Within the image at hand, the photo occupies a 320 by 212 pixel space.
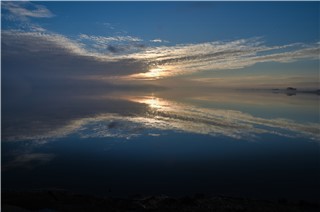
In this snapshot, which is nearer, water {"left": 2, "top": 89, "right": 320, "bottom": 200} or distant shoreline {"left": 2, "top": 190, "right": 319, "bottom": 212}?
distant shoreline {"left": 2, "top": 190, "right": 319, "bottom": 212}

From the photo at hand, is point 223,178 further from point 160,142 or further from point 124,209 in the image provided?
point 160,142

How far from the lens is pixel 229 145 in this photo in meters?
30.9

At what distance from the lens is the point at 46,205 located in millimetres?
Result: 16375

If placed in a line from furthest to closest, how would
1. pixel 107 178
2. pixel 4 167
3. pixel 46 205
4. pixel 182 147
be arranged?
1. pixel 182 147
2. pixel 4 167
3. pixel 107 178
4. pixel 46 205

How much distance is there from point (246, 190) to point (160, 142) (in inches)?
544

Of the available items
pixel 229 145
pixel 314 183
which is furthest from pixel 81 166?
pixel 314 183

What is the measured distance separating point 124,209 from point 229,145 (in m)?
17.6

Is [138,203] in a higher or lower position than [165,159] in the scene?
lower

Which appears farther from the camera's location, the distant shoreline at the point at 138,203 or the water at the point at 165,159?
the water at the point at 165,159

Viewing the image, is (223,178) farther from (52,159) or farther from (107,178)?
(52,159)

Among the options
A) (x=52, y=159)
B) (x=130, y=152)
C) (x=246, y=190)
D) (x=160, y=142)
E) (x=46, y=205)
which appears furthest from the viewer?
(x=160, y=142)

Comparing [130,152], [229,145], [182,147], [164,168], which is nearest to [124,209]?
[164,168]

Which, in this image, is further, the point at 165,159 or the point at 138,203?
the point at 165,159

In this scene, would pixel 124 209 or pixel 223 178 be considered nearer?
pixel 124 209
